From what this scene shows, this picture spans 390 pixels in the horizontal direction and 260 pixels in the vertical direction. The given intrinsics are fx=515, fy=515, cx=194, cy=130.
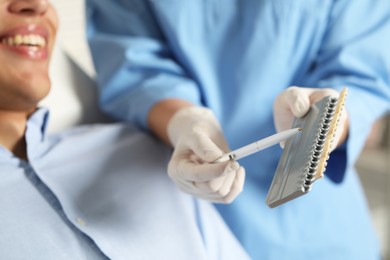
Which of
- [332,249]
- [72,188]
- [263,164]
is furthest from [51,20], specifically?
[332,249]

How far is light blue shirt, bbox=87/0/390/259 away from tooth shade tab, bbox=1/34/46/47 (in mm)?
192

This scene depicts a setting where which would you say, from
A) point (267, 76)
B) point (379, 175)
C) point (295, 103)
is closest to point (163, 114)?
point (267, 76)

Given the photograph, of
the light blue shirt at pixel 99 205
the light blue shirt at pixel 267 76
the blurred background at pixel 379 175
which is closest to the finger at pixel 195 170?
the light blue shirt at pixel 99 205

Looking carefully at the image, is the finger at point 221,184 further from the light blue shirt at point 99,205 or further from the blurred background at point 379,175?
the blurred background at point 379,175

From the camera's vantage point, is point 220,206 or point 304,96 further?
point 220,206

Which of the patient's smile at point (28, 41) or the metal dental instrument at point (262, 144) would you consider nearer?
the metal dental instrument at point (262, 144)

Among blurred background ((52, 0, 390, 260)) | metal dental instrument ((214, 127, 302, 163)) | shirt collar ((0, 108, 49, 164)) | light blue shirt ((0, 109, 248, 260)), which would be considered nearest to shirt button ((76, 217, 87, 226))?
light blue shirt ((0, 109, 248, 260))

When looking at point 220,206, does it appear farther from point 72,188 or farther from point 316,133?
point 316,133

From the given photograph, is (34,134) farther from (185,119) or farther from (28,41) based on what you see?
(185,119)

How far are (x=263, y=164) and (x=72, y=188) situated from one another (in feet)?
1.18

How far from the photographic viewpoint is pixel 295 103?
71 cm

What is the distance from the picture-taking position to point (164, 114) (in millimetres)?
949

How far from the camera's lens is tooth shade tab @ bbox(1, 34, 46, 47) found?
0.85m

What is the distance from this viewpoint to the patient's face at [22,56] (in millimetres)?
829
